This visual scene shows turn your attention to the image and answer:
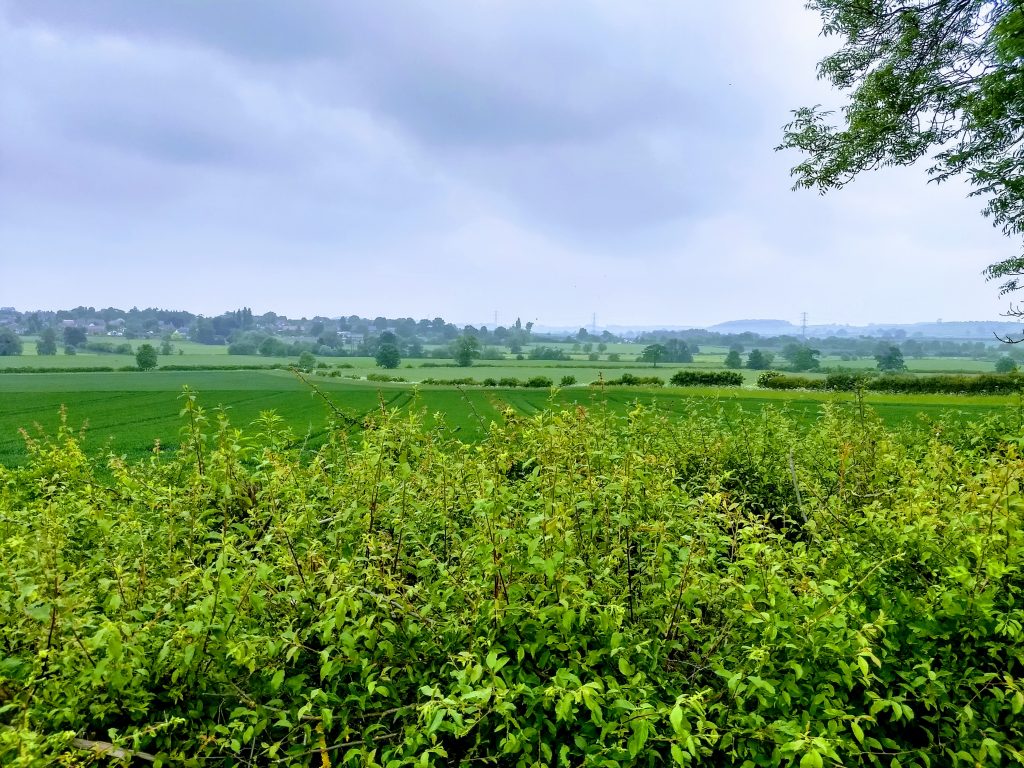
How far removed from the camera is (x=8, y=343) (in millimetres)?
83438

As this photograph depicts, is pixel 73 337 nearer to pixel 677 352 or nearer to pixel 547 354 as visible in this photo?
pixel 547 354

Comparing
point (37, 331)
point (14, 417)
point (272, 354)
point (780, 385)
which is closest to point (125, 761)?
point (14, 417)

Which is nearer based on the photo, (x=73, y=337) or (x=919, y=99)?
(x=919, y=99)

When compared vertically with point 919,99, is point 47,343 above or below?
below

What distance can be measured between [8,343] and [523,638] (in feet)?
368

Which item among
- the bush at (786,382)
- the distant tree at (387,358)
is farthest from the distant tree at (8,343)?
the bush at (786,382)

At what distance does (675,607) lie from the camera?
2.71 meters

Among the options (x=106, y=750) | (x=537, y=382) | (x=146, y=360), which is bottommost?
(x=537, y=382)

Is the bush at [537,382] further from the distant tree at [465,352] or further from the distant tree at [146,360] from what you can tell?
the distant tree at [146,360]

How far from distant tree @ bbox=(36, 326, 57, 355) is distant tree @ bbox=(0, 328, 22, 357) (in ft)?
8.46

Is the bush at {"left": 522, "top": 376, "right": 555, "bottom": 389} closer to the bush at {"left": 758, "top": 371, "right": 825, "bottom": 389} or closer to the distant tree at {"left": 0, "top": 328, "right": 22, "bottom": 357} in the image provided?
the bush at {"left": 758, "top": 371, "right": 825, "bottom": 389}

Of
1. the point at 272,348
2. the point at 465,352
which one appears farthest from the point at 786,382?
the point at 272,348

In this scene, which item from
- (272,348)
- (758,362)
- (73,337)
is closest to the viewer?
(758,362)

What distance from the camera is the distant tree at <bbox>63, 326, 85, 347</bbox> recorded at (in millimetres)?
92125
